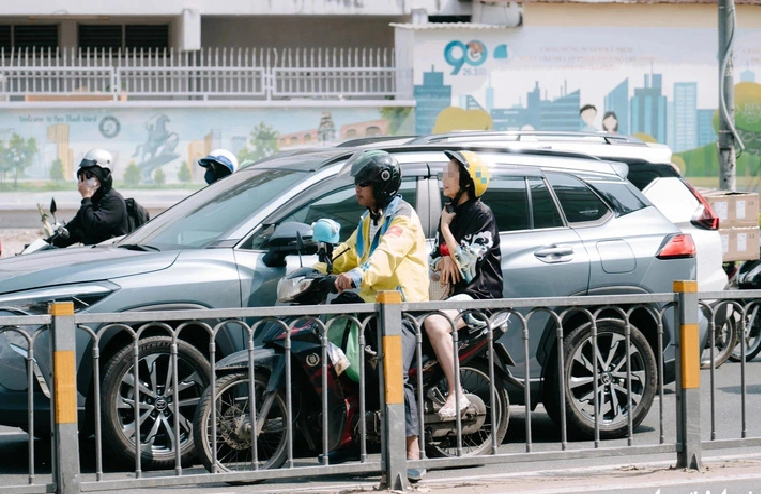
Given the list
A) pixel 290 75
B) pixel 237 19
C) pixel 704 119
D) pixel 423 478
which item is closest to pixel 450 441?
pixel 423 478

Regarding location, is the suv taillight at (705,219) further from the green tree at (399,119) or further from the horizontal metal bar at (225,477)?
the green tree at (399,119)

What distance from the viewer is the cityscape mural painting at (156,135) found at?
20109 mm

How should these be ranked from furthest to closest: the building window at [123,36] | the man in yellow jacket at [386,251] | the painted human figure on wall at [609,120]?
1. the building window at [123,36]
2. the painted human figure on wall at [609,120]
3. the man in yellow jacket at [386,251]

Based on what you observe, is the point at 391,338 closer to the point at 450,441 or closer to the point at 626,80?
the point at 450,441

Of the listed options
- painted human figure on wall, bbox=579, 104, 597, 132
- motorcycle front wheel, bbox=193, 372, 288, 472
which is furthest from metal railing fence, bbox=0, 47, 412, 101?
motorcycle front wheel, bbox=193, 372, 288, 472

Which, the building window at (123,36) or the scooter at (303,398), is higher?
the building window at (123,36)

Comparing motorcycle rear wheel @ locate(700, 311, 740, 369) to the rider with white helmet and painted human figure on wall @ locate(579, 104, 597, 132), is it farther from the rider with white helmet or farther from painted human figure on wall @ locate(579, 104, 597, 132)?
painted human figure on wall @ locate(579, 104, 597, 132)

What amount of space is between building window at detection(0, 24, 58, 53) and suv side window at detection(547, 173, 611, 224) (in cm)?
1733

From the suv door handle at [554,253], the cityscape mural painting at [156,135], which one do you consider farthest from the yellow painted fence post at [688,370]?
the cityscape mural painting at [156,135]

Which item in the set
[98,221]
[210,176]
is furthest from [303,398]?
[210,176]

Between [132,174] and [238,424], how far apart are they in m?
14.4

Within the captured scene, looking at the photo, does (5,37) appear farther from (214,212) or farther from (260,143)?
(214,212)

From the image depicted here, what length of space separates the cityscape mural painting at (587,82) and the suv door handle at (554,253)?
13214 millimetres

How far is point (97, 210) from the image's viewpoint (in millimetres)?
10070
